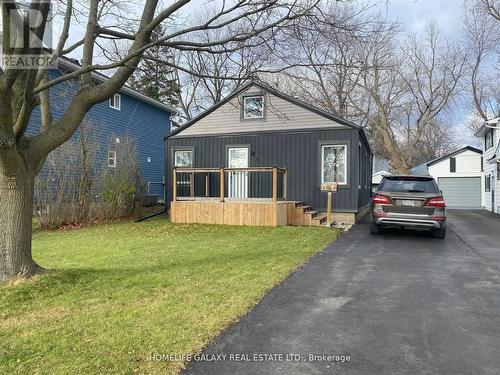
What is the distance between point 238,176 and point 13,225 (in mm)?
9278

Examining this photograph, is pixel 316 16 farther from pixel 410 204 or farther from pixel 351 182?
pixel 351 182

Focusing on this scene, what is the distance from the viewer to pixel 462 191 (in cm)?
2589

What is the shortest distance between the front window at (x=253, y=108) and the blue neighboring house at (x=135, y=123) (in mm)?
4612

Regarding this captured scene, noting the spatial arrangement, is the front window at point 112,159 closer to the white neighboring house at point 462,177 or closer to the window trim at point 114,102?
the window trim at point 114,102

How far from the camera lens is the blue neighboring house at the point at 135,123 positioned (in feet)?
48.4

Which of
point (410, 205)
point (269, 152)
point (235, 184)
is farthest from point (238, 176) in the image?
point (410, 205)

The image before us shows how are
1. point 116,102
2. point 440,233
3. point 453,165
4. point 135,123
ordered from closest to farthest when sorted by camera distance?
point 440,233 < point 116,102 < point 135,123 < point 453,165

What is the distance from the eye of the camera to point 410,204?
852 cm

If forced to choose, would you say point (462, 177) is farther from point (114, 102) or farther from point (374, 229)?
point (114, 102)

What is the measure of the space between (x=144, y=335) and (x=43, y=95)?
4654 mm

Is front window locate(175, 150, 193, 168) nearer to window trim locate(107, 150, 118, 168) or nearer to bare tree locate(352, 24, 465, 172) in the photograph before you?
window trim locate(107, 150, 118, 168)

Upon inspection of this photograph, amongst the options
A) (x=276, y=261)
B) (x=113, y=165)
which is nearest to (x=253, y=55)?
(x=276, y=261)

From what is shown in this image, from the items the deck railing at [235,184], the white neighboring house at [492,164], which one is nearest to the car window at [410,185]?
the deck railing at [235,184]

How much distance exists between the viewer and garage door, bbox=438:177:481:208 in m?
25.3
